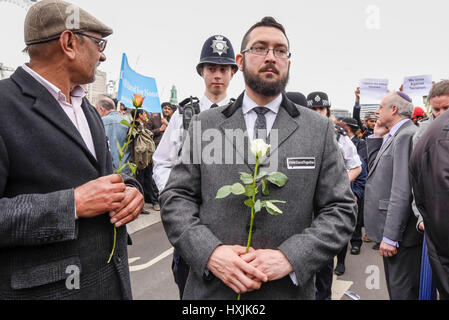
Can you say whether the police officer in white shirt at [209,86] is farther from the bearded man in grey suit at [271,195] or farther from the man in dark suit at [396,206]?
the man in dark suit at [396,206]

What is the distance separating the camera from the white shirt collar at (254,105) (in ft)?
5.28

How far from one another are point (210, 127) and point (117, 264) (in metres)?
0.83

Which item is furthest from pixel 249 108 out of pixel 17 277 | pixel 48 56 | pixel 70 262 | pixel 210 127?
pixel 17 277

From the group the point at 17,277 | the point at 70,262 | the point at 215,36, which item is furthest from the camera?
the point at 215,36

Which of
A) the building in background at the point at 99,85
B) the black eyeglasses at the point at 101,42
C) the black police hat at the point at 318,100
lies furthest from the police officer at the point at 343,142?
the building in background at the point at 99,85

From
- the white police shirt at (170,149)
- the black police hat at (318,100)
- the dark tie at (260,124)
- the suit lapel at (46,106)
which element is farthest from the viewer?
the black police hat at (318,100)

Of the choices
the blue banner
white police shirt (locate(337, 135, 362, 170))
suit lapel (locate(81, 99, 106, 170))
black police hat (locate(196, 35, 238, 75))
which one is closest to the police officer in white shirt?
black police hat (locate(196, 35, 238, 75))

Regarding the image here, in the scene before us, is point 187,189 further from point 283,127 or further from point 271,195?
point 283,127

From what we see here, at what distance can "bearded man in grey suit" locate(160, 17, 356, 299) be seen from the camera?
1.30 meters

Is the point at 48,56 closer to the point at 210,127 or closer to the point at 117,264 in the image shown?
the point at 210,127

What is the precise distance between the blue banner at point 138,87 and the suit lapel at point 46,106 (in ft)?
9.91

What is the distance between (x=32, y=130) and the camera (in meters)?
1.23

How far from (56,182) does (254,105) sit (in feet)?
3.35
